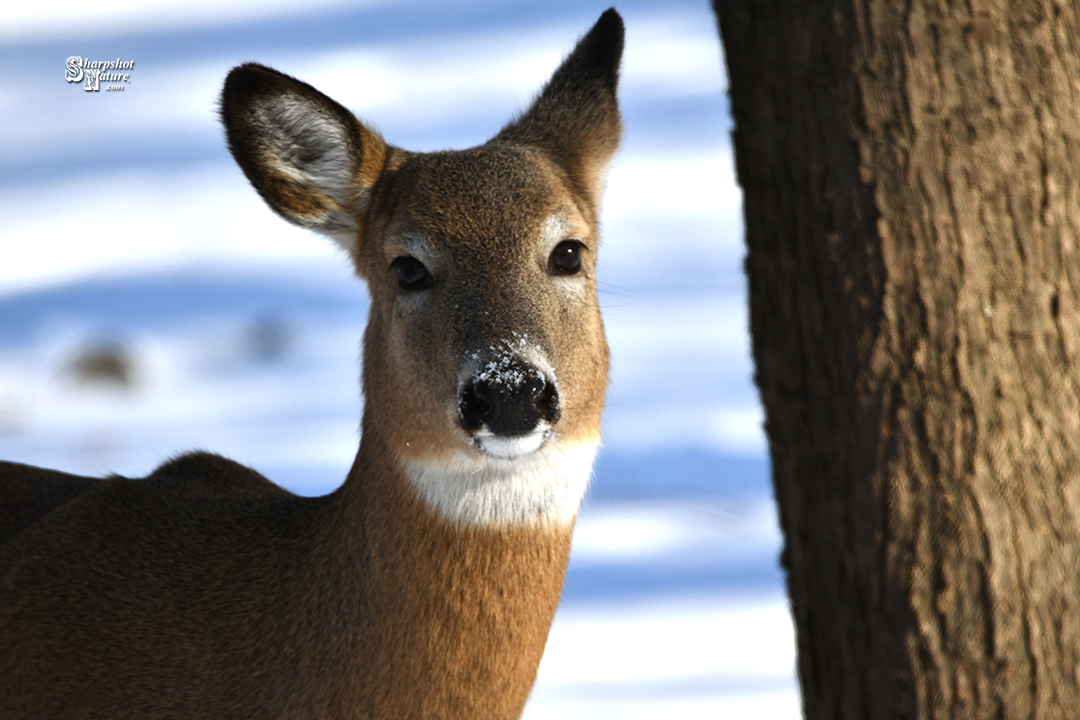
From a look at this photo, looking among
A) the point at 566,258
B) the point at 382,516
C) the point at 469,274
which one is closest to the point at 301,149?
the point at 469,274

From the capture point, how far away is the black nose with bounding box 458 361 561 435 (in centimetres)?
306

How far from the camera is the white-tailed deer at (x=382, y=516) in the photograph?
3236 mm

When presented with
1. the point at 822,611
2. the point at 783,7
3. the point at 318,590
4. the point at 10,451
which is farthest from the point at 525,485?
the point at 10,451

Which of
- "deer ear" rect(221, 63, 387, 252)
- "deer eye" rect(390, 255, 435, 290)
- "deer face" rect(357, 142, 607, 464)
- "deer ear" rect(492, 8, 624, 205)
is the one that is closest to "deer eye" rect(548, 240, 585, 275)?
"deer face" rect(357, 142, 607, 464)

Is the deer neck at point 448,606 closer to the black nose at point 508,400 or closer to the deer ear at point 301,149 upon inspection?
the black nose at point 508,400

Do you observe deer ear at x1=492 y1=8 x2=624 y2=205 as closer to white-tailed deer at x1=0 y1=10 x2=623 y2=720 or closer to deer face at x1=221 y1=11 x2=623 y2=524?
deer face at x1=221 y1=11 x2=623 y2=524

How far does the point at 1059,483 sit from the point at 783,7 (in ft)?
3.63

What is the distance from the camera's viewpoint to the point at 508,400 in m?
3.06

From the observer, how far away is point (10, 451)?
32.2ft

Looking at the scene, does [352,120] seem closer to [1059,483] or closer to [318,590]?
[318,590]

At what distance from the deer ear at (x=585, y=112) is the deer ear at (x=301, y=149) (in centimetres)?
56

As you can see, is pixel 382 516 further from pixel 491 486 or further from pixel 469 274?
pixel 469 274

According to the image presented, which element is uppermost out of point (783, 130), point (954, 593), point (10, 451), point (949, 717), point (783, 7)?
point (10, 451)

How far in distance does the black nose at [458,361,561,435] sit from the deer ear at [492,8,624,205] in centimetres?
121
